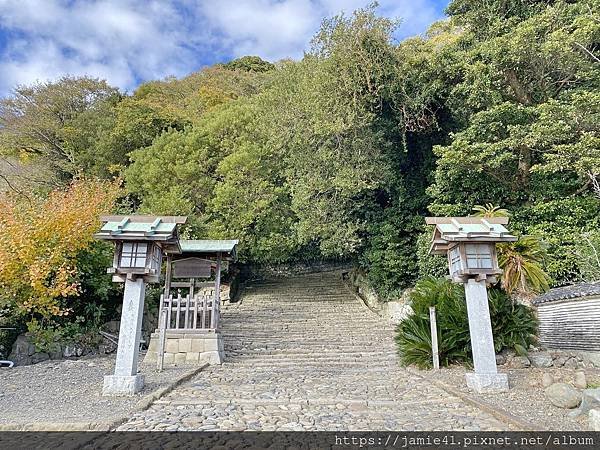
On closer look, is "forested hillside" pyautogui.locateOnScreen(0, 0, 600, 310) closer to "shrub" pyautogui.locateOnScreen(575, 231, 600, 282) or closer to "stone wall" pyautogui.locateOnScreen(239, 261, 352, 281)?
"shrub" pyautogui.locateOnScreen(575, 231, 600, 282)

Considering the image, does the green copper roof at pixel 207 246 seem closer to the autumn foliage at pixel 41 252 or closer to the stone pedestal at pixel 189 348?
the stone pedestal at pixel 189 348

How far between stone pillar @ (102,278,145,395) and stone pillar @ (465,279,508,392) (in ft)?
16.3

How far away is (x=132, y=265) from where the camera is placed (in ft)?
19.8

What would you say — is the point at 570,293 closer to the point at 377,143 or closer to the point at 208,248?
the point at 377,143

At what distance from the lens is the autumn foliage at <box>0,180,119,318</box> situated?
8.34 m

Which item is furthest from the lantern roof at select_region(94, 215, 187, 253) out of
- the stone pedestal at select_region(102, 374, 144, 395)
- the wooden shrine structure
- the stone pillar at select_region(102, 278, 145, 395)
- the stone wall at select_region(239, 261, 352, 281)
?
the stone wall at select_region(239, 261, 352, 281)

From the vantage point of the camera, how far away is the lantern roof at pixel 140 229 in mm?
5973

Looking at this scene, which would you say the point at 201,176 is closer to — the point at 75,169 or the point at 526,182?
the point at 75,169

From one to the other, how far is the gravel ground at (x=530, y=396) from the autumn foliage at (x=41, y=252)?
787 cm

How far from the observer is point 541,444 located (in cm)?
353

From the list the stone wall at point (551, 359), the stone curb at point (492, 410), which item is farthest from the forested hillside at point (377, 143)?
the stone curb at point (492, 410)

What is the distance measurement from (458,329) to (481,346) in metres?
1.55

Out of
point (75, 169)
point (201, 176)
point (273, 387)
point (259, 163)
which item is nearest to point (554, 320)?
point (273, 387)

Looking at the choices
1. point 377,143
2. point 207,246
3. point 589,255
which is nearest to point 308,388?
point 207,246
